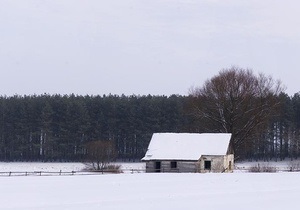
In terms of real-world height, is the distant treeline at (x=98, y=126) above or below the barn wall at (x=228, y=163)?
above

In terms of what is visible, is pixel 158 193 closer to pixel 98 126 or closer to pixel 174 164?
pixel 174 164

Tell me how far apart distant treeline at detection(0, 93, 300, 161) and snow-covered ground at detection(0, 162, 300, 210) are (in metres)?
52.6

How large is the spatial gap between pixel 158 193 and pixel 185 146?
25.8 m

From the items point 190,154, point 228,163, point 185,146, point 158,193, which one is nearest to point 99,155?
point 185,146

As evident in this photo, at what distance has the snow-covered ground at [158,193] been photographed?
26188 millimetres

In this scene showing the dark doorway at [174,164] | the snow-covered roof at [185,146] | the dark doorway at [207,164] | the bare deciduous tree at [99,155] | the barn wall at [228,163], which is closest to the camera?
the dark doorway at [174,164]

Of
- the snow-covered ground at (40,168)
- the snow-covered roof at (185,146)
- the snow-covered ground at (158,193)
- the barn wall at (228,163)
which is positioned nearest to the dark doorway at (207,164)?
the snow-covered roof at (185,146)

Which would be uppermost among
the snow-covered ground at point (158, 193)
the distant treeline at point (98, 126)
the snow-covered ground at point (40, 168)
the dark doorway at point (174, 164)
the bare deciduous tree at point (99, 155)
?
the distant treeline at point (98, 126)

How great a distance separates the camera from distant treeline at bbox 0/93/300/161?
95.3m

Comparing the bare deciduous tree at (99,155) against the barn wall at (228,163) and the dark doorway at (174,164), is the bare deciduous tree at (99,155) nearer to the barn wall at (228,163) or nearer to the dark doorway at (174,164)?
the dark doorway at (174,164)

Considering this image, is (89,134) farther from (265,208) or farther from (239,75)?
(265,208)

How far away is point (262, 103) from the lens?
6488 centimetres

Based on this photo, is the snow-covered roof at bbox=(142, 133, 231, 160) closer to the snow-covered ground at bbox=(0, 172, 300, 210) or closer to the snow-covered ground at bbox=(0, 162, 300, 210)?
the snow-covered ground at bbox=(0, 162, 300, 210)

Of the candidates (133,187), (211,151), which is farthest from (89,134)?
(133,187)
